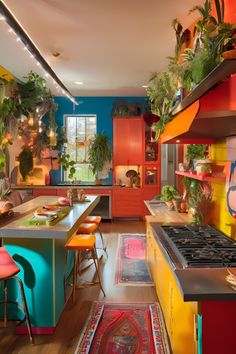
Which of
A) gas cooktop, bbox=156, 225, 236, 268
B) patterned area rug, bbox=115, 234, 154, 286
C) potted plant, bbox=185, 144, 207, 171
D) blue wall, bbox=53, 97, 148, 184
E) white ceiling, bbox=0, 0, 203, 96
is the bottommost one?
patterned area rug, bbox=115, 234, 154, 286

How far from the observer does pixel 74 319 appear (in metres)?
2.74

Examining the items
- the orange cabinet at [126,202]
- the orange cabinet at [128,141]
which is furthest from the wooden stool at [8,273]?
the orange cabinet at [128,141]

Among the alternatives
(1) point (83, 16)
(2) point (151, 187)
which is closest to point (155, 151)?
(2) point (151, 187)

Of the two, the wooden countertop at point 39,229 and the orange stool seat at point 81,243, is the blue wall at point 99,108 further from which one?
the wooden countertop at point 39,229

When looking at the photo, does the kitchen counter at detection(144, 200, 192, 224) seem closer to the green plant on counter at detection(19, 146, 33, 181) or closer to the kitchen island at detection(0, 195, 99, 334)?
the kitchen island at detection(0, 195, 99, 334)

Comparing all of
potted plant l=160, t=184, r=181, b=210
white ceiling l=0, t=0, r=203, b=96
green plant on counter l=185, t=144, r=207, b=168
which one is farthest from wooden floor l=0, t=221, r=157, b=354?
white ceiling l=0, t=0, r=203, b=96

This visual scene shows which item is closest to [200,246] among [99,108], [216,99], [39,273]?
[216,99]

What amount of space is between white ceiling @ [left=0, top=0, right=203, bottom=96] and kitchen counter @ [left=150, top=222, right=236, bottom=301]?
2.73m

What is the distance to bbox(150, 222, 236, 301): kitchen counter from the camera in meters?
1.30

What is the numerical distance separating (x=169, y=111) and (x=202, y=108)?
4.12ft

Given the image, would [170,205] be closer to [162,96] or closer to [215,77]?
[162,96]

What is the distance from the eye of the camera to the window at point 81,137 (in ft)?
25.4

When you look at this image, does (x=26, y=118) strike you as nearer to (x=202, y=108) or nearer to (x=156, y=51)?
(x=156, y=51)

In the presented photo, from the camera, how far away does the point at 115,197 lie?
7055mm
